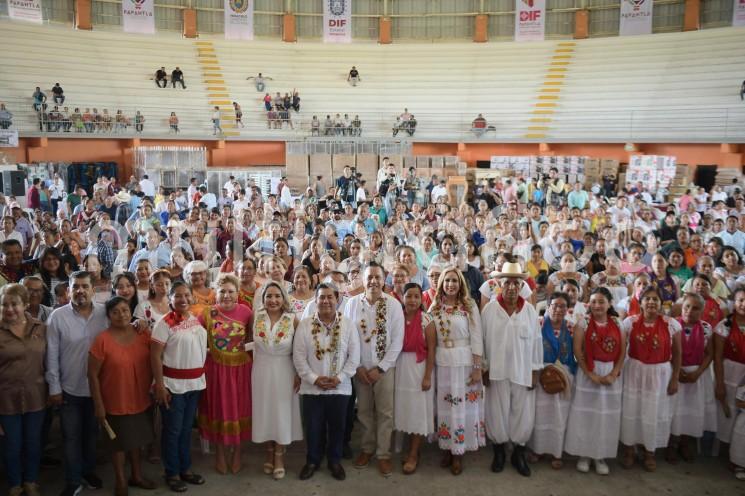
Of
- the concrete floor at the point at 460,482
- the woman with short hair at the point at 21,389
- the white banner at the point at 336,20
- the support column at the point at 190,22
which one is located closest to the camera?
the woman with short hair at the point at 21,389

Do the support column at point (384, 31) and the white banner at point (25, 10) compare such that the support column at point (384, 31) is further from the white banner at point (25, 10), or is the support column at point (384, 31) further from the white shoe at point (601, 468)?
the white shoe at point (601, 468)

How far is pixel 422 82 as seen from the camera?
86.0 feet

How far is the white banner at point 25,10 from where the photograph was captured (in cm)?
2081

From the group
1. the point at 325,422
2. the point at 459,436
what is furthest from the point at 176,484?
the point at 459,436

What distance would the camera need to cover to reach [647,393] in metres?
4.99

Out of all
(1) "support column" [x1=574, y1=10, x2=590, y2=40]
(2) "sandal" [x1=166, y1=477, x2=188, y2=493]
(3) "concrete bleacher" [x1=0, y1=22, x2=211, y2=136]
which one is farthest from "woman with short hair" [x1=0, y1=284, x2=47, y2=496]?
(1) "support column" [x1=574, y1=10, x2=590, y2=40]

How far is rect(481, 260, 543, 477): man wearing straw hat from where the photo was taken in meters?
4.92

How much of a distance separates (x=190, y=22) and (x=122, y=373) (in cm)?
2525

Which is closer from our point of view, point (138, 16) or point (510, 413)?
point (510, 413)

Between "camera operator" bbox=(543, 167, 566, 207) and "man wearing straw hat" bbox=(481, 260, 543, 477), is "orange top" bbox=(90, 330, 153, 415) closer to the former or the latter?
"man wearing straw hat" bbox=(481, 260, 543, 477)

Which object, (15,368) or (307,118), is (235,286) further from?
(307,118)

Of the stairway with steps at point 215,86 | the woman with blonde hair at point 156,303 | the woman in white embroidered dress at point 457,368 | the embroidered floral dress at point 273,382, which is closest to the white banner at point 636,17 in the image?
the stairway with steps at point 215,86

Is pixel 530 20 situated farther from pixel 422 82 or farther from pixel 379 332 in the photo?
pixel 379 332

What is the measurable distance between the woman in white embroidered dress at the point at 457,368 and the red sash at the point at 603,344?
0.90 m
